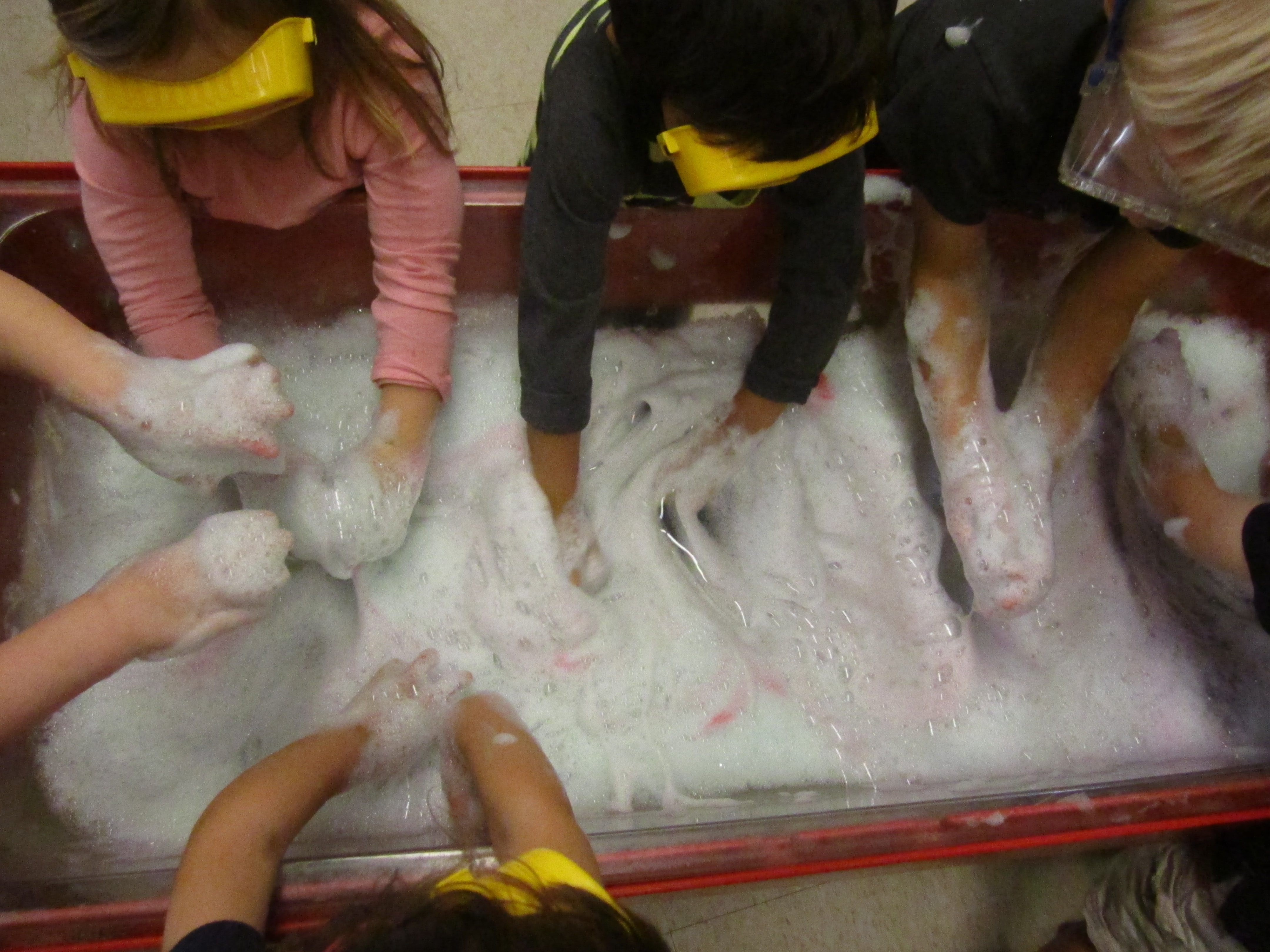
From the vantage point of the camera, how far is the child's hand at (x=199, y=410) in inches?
25.3

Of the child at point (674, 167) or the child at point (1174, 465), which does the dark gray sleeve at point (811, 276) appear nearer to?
the child at point (674, 167)

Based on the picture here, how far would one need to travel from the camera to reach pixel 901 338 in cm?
95

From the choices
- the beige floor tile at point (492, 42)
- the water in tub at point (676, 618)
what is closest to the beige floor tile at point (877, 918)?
the water in tub at point (676, 618)

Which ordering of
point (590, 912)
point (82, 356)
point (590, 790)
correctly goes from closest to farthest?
point (590, 912), point (82, 356), point (590, 790)

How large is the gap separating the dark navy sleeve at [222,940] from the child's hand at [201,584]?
0.21 metres

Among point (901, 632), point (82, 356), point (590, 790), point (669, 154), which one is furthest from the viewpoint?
point (901, 632)

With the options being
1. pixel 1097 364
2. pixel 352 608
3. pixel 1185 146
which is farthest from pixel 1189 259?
pixel 352 608

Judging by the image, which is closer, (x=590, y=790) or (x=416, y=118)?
(x=416, y=118)

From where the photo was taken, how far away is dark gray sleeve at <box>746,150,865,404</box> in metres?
0.65

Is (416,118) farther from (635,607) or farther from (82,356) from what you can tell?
(635,607)

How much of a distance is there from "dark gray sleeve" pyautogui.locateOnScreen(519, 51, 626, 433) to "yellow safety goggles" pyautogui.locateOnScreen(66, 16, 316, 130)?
0.56 ft

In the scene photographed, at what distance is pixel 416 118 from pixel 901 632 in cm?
69

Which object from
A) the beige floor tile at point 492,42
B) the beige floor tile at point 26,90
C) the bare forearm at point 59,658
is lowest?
the bare forearm at point 59,658

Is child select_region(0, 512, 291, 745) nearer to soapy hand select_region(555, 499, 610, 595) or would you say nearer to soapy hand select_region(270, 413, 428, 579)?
soapy hand select_region(270, 413, 428, 579)
